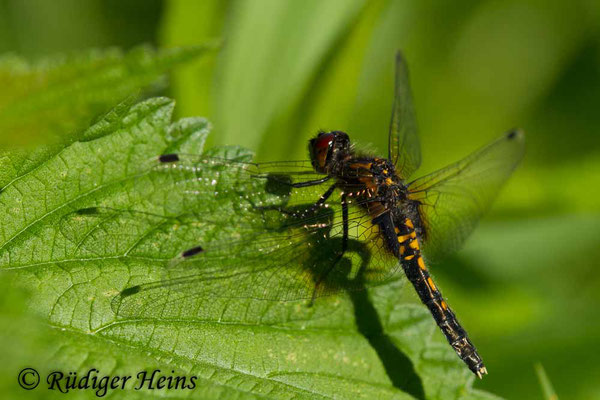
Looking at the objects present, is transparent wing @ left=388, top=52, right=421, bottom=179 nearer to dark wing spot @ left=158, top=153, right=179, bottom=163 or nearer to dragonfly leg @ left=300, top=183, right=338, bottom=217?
dragonfly leg @ left=300, top=183, right=338, bottom=217

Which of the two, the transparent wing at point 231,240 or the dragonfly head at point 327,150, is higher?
the dragonfly head at point 327,150

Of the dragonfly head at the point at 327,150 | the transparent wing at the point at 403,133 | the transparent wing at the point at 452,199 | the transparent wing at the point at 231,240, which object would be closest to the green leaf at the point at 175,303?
the transparent wing at the point at 231,240

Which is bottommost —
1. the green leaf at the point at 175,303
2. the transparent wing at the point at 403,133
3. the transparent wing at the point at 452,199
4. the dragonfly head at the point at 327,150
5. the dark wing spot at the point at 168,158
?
the green leaf at the point at 175,303

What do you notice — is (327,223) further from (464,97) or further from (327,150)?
(464,97)

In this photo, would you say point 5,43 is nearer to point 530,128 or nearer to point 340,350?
point 340,350

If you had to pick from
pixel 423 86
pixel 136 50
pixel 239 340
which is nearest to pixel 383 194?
pixel 239 340

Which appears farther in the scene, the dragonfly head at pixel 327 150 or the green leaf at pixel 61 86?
the dragonfly head at pixel 327 150

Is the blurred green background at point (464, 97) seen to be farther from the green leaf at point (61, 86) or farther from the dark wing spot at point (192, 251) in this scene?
the green leaf at point (61, 86)
